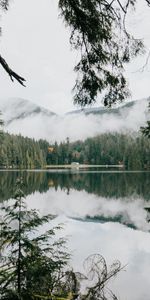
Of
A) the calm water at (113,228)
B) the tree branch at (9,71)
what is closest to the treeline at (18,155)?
the calm water at (113,228)

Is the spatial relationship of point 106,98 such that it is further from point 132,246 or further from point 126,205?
point 126,205

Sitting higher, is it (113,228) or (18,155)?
(18,155)

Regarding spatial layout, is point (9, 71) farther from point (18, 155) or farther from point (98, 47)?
point (18, 155)

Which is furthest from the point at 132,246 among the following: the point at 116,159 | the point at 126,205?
the point at 116,159

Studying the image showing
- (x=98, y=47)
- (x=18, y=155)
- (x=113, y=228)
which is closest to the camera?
(x=98, y=47)

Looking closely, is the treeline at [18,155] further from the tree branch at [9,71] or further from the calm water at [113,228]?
the tree branch at [9,71]

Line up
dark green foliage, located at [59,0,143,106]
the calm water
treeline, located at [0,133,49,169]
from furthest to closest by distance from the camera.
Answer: treeline, located at [0,133,49,169]
the calm water
dark green foliage, located at [59,0,143,106]

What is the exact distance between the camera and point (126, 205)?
37219 mm

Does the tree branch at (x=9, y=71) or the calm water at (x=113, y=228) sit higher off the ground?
the tree branch at (x=9, y=71)

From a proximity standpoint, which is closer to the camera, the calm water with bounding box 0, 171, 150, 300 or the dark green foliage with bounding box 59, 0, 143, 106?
the dark green foliage with bounding box 59, 0, 143, 106

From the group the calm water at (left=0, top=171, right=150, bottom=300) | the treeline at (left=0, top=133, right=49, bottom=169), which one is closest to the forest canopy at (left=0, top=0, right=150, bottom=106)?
the calm water at (left=0, top=171, right=150, bottom=300)

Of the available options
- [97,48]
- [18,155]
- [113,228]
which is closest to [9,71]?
[97,48]

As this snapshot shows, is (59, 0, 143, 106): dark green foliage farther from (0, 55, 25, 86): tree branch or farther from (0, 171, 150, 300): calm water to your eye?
(0, 171, 150, 300): calm water

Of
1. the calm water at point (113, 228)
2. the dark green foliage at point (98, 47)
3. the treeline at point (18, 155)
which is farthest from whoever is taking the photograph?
the treeline at point (18, 155)
